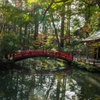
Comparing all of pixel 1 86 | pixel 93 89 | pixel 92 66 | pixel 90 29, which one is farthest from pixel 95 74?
pixel 90 29

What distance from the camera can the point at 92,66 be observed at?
11281 mm

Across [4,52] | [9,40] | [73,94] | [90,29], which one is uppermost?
[90,29]

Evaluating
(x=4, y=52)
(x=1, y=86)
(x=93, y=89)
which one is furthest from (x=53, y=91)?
(x=4, y=52)

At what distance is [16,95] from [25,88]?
1056 mm

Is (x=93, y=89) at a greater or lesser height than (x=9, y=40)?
lesser

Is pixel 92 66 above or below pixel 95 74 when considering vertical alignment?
above

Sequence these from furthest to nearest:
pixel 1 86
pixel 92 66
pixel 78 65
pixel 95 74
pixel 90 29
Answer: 1. pixel 90 29
2. pixel 78 65
3. pixel 92 66
4. pixel 95 74
5. pixel 1 86

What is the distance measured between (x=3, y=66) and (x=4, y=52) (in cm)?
177

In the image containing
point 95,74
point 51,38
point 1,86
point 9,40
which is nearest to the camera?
point 1,86

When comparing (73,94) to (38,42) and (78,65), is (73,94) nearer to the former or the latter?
(78,65)

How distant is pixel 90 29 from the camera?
21.2 m

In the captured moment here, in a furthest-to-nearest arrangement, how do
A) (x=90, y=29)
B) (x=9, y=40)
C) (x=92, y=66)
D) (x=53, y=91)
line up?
(x=90, y=29)
(x=9, y=40)
(x=92, y=66)
(x=53, y=91)

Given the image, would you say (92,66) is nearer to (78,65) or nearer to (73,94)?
(78,65)

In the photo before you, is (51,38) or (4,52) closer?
(4,52)
